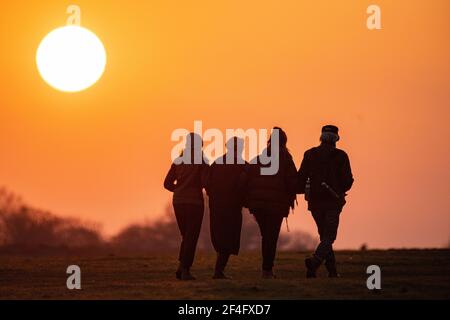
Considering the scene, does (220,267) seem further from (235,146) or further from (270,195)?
(235,146)

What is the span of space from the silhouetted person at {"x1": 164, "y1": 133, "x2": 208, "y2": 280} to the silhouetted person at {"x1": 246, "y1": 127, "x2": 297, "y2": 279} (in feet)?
2.73

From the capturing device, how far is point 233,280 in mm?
25094

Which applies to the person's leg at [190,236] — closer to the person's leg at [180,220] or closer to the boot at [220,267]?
the person's leg at [180,220]

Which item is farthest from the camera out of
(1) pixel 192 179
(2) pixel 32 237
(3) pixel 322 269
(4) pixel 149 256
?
(2) pixel 32 237

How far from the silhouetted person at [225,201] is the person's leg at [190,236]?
402mm

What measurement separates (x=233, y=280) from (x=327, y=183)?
231 centimetres

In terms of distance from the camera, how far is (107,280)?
85.4ft

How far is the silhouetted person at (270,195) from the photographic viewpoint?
84.6 ft

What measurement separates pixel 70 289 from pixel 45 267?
553 cm

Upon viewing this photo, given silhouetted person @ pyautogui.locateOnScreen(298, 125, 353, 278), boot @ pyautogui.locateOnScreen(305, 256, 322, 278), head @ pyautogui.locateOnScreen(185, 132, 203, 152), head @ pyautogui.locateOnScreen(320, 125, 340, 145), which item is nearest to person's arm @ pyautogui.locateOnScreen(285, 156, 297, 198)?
silhouetted person @ pyautogui.locateOnScreen(298, 125, 353, 278)
